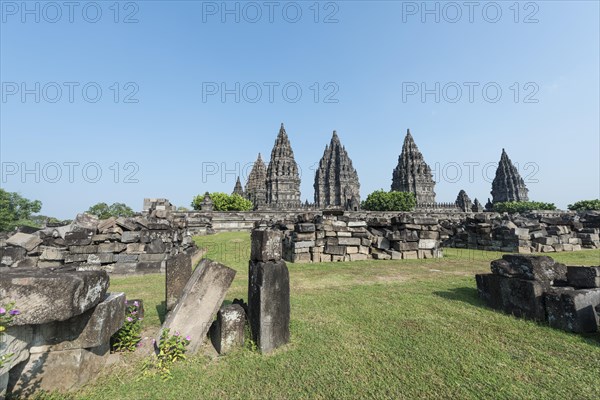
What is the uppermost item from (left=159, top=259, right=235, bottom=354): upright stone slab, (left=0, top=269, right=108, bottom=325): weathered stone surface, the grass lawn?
(left=0, top=269, right=108, bottom=325): weathered stone surface

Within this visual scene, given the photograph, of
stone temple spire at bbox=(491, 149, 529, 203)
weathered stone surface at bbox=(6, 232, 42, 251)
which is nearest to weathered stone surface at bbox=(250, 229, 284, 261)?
weathered stone surface at bbox=(6, 232, 42, 251)

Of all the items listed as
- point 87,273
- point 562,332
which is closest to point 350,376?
point 87,273

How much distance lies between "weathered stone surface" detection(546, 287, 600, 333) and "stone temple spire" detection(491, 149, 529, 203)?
87050 mm

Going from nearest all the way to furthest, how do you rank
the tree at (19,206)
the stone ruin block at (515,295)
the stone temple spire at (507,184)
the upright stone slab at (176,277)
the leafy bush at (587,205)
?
the stone ruin block at (515,295)
the upright stone slab at (176,277)
the tree at (19,206)
the leafy bush at (587,205)
the stone temple spire at (507,184)

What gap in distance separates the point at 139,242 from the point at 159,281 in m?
2.19

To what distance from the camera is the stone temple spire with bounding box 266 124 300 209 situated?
63.8 meters

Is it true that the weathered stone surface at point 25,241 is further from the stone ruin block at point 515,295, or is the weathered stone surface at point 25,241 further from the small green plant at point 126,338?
the stone ruin block at point 515,295

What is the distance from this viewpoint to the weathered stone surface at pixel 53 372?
2.40 meters

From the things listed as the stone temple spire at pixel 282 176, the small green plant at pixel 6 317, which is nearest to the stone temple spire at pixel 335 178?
the stone temple spire at pixel 282 176

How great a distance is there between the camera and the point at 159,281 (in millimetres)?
7395

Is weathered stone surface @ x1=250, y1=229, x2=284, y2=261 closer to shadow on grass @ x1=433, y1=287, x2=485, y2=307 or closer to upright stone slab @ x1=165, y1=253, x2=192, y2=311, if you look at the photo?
upright stone slab @ x1=165, y1=253, x2=192, y2=311

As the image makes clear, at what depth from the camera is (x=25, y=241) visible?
25.4 feet

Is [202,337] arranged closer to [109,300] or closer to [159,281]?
[109,300]

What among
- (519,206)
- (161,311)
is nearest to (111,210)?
(161,311)
